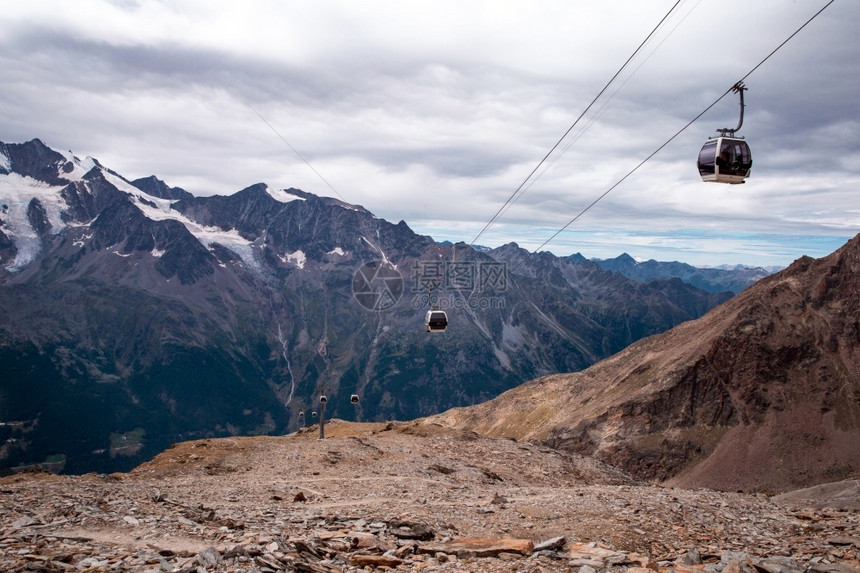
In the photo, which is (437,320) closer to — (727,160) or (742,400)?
(727,160)

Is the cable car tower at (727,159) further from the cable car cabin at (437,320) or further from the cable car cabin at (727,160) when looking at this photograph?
the cable car cabin at (437,320)

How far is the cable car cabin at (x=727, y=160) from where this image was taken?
24562mm

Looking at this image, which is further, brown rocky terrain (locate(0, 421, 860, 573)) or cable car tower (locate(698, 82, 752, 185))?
cable car tower (locate(698, 82, 752, 185))

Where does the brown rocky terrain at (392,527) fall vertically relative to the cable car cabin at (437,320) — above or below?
below

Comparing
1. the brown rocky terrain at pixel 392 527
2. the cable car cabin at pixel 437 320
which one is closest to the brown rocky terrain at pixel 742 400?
the cable car cabin at pixel 437 320

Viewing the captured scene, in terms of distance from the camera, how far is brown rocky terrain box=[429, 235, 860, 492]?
118750mm

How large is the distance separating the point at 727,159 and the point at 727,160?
4 cm

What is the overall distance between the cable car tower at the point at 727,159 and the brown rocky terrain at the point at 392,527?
1406cm

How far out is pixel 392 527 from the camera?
847 inches

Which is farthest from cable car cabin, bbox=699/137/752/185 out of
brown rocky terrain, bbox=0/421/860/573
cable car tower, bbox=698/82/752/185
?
brown rocky terrain, bbox=0/421/860/573

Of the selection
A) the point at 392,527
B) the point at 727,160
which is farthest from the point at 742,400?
the point at 392,527

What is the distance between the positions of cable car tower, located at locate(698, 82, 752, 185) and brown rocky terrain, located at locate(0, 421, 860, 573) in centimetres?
1406

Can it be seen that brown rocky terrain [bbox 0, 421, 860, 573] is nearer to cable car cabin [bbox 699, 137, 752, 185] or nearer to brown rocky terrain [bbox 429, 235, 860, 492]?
cable car cabin [bbox 699, 137, 752, 185]

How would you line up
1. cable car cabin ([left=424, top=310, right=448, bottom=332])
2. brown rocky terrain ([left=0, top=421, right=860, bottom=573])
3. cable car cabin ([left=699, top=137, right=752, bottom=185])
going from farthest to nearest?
cable car cabin ([left=424, top=310, right=448, bottom=332])
cable car cabin ([left=699, top=137, right=752, bottom=185])
brown rocky terrain ([left=0, top=421, right=860, bottom=573])
